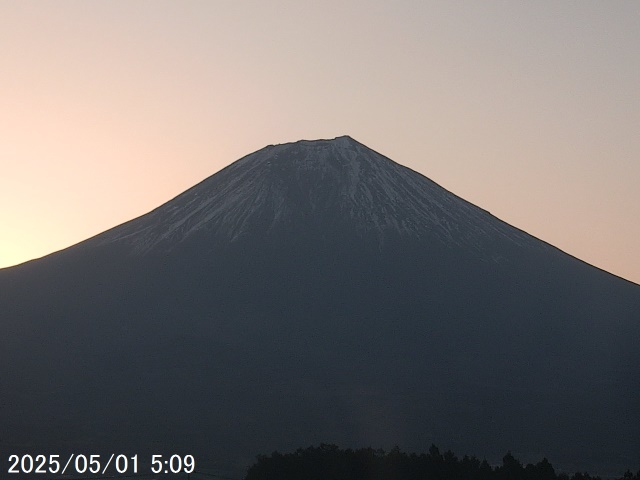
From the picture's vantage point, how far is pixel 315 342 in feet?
536

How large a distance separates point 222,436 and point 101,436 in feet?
44.3

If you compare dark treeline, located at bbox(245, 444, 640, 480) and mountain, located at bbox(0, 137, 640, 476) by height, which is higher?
mountain, located at bbox(0, 137, 640, 476)

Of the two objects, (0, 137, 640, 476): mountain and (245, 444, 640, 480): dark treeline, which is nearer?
(245, 444, 640, 480): dark treeline

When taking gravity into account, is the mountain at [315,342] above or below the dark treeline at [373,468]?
above

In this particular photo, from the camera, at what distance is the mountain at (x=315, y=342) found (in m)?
131

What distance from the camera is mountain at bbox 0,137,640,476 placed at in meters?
131

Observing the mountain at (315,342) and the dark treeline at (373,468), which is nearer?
the dark treeline at (373,468)

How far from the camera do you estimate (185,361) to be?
510 ft

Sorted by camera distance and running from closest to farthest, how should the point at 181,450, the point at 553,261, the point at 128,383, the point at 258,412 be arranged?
the point at 181,450 < the point at 258,412 < the point at 128,383 < the point at 553,261

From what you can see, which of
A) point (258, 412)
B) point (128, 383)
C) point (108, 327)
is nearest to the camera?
point (258, 412)

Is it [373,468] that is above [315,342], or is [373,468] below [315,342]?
below

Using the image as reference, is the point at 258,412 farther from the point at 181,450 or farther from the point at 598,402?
the point at 598,402

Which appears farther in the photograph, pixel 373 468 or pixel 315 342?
pixel 315 342

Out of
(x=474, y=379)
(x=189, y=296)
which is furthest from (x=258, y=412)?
(x=189, y=296)
